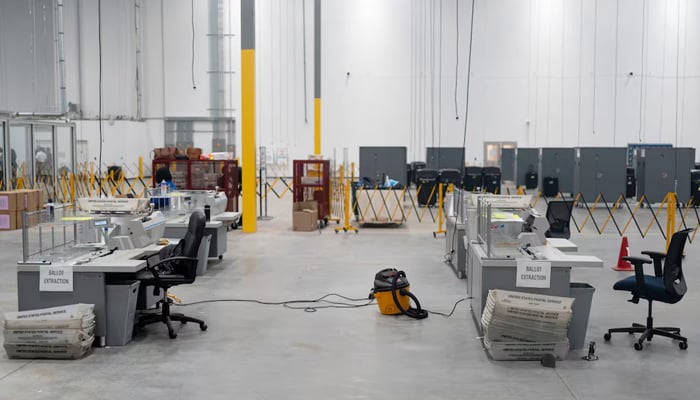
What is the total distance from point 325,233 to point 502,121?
51.9 feet

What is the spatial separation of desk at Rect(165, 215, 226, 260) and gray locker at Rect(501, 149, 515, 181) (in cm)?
1717

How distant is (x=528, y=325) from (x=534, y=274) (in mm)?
538

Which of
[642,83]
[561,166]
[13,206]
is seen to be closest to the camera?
[13,206]

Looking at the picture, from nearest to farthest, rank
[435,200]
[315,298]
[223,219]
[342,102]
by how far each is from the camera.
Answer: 1. [315,298]
2. [223,219]
3. [435,200]
4. [342,102]

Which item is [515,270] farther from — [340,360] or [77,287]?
[77,287]

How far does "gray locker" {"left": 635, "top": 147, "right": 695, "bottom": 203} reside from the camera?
775 inches

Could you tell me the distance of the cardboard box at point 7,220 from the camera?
15203 mm

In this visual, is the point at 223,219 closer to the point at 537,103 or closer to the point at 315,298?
the point at 315,298

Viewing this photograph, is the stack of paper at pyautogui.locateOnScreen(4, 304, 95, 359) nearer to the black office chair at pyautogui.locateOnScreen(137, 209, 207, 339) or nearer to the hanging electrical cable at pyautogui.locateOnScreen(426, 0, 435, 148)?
the black office chair at pyautogui.locateOnScreen(137, 209, 207, 339)

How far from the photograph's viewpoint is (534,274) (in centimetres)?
635

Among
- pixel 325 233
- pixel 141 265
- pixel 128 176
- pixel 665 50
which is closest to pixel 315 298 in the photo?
pixel 141 265

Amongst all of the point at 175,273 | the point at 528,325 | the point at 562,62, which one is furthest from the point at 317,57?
the point at 528,325

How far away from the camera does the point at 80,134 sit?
27.0 metres

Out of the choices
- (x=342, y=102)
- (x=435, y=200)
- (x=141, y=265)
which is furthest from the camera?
(x=342, y=102)
